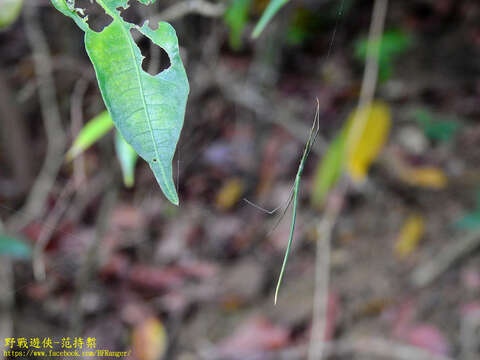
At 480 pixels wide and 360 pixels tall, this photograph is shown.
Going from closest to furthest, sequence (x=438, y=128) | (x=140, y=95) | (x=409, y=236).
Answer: (x=140, y=95) → (x=409, y=236) → (x=438, y=128)

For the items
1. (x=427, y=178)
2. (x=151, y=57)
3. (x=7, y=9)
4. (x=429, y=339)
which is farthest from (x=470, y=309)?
(x=7, y=9)

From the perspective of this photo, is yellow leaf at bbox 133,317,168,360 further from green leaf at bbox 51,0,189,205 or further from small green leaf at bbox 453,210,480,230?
green leaf at bbox 51,0,189,205

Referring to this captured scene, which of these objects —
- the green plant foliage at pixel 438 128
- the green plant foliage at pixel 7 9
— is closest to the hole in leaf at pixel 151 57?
the green plant foliage at pixel 7 9

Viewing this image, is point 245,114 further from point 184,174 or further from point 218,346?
point 218,346

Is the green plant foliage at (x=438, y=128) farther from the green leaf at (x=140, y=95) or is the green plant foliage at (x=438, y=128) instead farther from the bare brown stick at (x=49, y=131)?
the green leaf at (x=140, y=95)

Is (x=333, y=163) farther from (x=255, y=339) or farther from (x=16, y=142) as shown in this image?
(x=16, y=142)

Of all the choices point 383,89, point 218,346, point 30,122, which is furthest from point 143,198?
point 383,89
